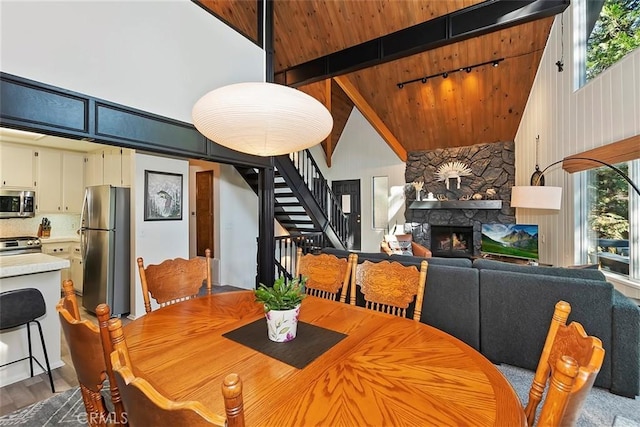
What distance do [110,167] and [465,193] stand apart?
6.76 m

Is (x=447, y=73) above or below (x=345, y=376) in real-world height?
above

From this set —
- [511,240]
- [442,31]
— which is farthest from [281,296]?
[511,240]

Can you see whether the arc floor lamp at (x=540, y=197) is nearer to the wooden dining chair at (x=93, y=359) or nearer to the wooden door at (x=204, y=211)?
the wooden dining chair at (x=93, y=359)

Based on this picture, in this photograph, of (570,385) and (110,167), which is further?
(110,167)

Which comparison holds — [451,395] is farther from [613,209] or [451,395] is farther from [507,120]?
[507,120]

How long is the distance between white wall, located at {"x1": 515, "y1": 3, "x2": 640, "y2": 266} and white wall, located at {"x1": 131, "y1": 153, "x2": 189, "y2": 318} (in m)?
4.95

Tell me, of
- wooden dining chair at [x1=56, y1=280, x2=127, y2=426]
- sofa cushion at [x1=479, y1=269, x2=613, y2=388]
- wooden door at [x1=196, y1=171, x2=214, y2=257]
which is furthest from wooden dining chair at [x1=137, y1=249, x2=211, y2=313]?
wooden door at [x1=196, y1=171, x2=214, y2=257]

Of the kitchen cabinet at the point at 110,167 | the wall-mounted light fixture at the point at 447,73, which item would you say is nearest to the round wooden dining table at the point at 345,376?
the kitchen cabinet at the point at 110,167

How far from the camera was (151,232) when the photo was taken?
377 centimetres

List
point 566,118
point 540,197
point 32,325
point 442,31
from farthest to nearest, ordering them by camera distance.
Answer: point 566,118, point 442,31, point 540,197, point 32,325

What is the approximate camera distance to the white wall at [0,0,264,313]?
1.79 m

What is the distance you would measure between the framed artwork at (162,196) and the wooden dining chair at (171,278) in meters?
2.11

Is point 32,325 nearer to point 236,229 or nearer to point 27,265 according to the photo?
point 27,265

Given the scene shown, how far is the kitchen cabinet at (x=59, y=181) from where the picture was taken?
425cm
